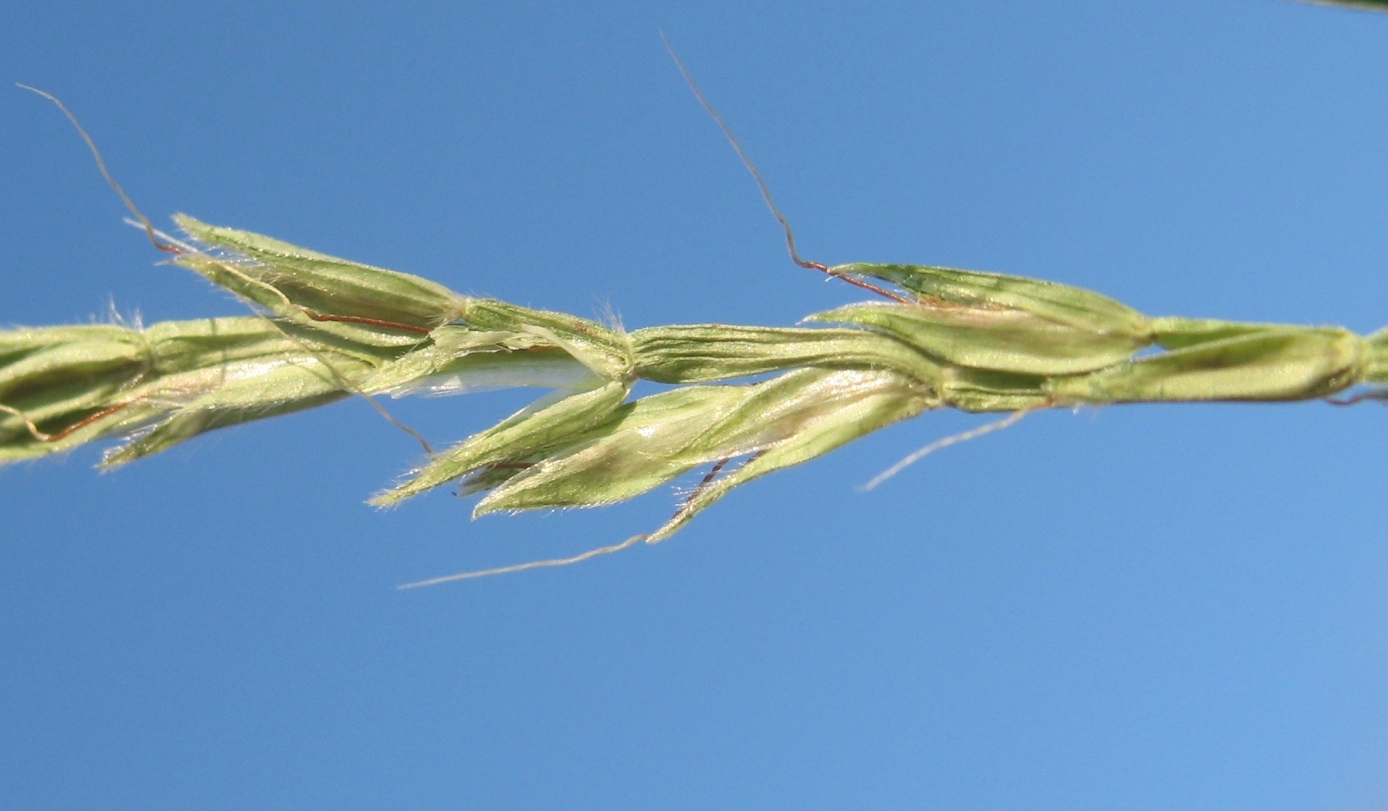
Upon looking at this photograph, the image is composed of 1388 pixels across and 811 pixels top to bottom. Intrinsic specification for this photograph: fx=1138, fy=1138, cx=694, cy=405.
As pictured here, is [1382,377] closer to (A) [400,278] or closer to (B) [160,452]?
(A) [400,278]

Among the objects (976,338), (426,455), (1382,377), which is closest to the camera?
(1382,377)

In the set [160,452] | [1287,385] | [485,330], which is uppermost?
[485,330]

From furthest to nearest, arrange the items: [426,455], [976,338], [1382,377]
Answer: [426,455] < [976,338] < [1382,377]

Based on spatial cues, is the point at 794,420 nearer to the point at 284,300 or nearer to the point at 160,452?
the point at 284,300

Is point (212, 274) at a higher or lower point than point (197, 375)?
higher

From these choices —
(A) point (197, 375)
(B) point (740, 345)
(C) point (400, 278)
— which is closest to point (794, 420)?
(B) point (740, 345)

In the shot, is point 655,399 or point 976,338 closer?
point 976,338

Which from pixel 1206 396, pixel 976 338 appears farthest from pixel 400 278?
pixel 1206 396
